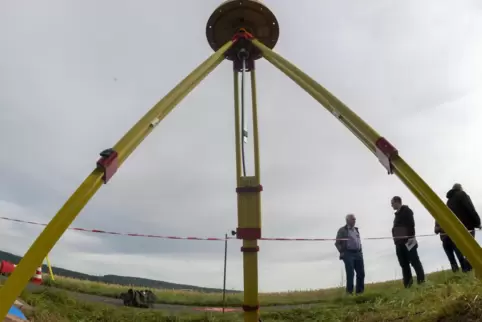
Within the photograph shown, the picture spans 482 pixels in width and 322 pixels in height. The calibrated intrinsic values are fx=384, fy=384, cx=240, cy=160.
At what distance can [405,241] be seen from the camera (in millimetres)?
7125

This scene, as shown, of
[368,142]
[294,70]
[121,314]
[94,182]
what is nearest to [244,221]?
[294,70]

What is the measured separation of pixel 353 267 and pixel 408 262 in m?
1.26

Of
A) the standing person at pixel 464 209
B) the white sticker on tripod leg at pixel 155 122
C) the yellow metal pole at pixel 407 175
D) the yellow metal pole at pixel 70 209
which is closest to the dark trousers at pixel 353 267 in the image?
the standing person at pixel 464 209

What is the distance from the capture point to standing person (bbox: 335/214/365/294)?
7.98 meters

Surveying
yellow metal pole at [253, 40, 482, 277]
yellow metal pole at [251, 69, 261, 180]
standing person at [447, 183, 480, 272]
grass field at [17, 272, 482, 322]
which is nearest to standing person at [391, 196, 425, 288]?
standing person at [447, 183, 480, 272]

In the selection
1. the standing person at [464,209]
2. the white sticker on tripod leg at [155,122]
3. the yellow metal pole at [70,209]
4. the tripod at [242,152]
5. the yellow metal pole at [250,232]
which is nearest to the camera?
the yellow metal pole at [70,209]

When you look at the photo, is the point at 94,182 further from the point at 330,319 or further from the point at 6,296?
the point at 330,319

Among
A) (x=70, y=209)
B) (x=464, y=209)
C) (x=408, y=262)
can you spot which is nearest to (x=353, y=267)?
(x=408, y=262)

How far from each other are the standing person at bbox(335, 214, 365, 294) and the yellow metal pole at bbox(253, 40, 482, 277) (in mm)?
6343

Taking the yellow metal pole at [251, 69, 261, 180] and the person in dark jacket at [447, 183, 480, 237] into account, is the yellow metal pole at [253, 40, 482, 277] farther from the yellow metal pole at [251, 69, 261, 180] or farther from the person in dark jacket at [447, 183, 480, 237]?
the person in dark jacket at [447, 183, 480, 237]

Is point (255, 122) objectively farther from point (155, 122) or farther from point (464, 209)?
point (464, 209)

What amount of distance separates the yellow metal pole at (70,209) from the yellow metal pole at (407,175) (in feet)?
2.83

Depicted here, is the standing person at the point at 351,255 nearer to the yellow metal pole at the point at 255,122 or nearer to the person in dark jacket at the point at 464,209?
the person in dark jacket at the point at 464,209

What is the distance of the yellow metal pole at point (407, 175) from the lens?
1624mm
